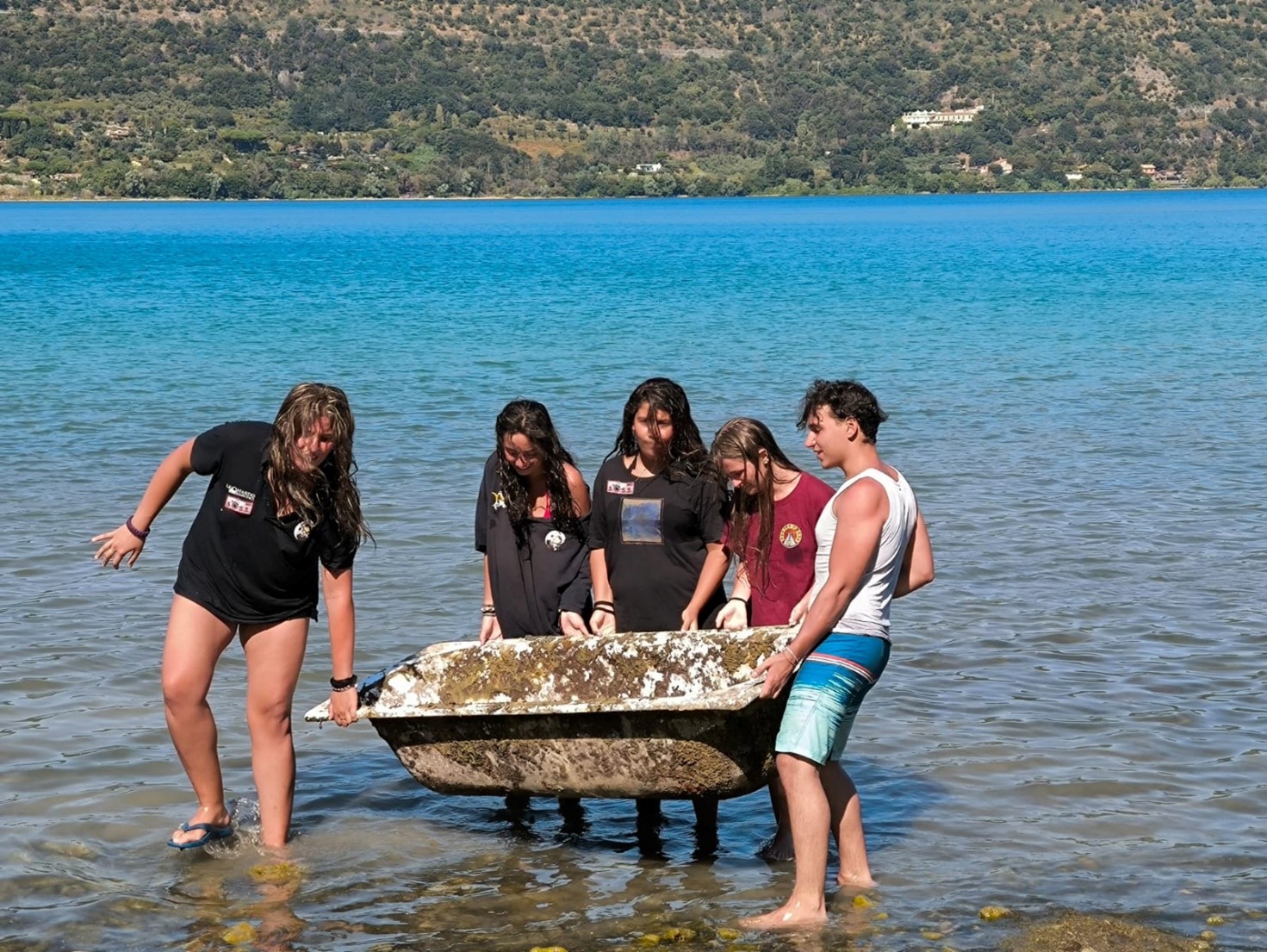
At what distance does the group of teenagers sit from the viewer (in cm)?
521

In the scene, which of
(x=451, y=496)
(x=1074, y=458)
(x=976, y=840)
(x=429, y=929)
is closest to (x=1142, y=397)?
(x=1074, y=458)

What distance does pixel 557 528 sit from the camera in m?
6.27

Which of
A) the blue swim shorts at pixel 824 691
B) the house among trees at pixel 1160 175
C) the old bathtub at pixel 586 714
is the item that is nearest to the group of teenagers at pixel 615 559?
the blue swim shorts at pixel 824 691

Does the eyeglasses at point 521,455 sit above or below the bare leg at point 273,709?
above

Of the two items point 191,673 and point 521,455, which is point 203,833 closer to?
point 191,673

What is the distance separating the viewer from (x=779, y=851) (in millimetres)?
6180

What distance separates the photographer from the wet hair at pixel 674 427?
5.94m

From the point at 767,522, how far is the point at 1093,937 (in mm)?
1771

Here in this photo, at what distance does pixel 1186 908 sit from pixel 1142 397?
51.3ft

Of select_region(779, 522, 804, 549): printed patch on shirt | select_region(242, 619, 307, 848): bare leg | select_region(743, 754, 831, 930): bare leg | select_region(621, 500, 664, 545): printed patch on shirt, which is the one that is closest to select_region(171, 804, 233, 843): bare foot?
select_region(242, 619, 307, 848): bare leg

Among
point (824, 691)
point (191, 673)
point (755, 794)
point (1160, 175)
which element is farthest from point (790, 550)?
point (1160, 175)

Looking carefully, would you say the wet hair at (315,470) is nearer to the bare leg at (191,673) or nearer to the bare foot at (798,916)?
the bare leg at (191,673)

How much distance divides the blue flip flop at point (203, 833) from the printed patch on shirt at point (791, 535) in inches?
93.7

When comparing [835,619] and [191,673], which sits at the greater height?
[835,619]
